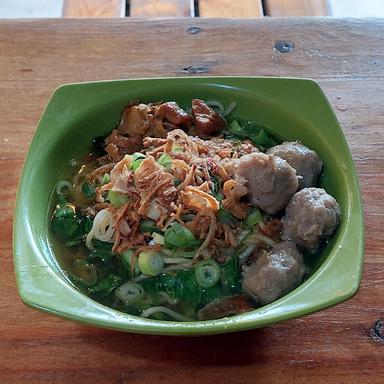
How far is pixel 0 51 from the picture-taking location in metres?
1.89

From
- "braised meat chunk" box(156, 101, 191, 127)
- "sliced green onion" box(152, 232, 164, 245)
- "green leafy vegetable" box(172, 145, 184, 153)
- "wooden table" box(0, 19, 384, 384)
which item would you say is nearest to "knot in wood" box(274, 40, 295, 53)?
"wooden table" box(0, 19, 384, 384)

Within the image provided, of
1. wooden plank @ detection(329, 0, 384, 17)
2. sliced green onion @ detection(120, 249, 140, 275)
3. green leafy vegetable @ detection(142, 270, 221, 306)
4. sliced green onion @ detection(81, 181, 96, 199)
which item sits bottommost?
wooden plank @ detection(329, 0, 384, 17)

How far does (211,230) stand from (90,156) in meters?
0.43

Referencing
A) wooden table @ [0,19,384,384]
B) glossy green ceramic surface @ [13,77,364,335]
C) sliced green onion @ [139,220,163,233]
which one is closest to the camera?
glossy green ceramic surface @ [13,77,364,335]

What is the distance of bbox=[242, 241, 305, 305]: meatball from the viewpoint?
1201 millimetres

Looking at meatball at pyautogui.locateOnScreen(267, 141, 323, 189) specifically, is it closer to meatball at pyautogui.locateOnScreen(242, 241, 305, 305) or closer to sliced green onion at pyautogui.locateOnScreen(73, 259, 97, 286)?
meatball at pyautogui.locateOnScreen(242, 241, 305, 305)

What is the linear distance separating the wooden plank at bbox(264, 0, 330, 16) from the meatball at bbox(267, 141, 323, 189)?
45.0 inches

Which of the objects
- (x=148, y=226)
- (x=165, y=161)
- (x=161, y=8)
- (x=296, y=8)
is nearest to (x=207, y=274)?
(x=148, y=226)

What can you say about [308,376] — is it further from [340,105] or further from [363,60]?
[363,60]

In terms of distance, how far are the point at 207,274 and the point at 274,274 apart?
0.49 ft

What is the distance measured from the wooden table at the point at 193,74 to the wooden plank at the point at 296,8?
0.42 meters

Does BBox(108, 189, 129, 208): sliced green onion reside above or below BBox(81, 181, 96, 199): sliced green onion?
above

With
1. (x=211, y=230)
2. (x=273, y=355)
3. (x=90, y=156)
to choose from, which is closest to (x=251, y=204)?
(x=211, y=230)

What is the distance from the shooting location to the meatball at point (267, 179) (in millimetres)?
1282
